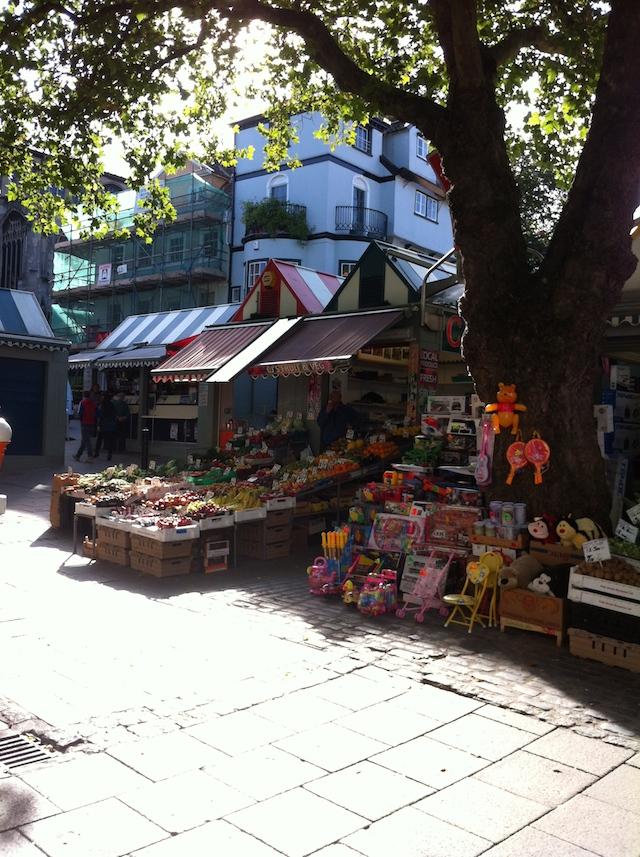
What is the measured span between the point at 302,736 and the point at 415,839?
3.78 feet

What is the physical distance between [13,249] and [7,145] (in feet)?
→ 70.8

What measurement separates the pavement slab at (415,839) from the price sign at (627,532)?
3.79 metres

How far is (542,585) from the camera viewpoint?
622 cm

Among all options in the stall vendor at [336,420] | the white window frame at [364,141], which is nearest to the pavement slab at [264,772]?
the stall vendor at [336,420]

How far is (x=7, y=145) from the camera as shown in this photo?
962cm

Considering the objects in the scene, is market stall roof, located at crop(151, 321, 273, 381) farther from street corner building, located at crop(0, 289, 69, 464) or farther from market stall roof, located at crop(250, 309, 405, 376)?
street corner building, located at crop(0, 289, 69, 464)

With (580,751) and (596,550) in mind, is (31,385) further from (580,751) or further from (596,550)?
(580,751)

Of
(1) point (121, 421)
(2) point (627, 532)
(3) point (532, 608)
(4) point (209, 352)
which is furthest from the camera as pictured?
(1) point (121, 421)

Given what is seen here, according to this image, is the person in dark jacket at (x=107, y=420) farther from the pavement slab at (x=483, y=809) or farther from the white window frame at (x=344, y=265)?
the pavement slab at (x=483, y=809)

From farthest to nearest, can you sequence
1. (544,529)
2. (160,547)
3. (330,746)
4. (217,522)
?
1. (217,522)
2. (160,547)
3. (544,529)
4. (330,746)

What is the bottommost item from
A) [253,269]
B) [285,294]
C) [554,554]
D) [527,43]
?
[554,554]

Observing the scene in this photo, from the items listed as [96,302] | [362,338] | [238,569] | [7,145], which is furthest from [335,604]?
[96,302]

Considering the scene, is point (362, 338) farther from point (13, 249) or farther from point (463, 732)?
point (13, 249)

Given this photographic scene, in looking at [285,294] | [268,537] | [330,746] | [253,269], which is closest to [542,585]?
[330,746]
